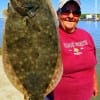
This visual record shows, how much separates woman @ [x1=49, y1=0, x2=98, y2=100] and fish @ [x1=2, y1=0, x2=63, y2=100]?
3.85ft

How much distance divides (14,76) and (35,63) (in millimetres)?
186

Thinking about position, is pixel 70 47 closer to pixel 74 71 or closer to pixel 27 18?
pixel 74 71

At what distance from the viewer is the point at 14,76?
2.95 m

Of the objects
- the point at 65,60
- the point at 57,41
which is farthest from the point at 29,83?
the point at 65,60

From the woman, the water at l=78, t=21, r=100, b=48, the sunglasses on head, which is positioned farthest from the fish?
the water at l=78, t=21, r=100, b=48

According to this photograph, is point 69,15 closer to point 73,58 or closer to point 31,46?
point 73,58

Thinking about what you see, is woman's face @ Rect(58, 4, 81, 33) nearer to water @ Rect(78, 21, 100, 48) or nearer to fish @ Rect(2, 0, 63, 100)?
fish @ Rect(2, 0, 63, 100)

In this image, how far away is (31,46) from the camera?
9.66ft

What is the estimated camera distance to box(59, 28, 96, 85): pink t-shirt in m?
4.25

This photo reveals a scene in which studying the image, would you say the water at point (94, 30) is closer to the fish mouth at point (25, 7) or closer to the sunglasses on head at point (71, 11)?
the sunglasses on head at point (71, 11)

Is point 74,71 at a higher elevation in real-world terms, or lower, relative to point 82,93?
higher

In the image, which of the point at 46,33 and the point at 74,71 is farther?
the point at 74,71

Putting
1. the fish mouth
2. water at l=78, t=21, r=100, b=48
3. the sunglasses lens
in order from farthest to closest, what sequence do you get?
water at l=78, t=21, r=100, b=48
the sunglasses lens
the fish mouth

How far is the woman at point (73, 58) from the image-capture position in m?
4.21
